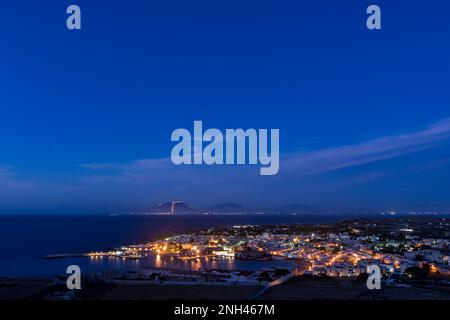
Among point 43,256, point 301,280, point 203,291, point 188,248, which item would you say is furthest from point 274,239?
point 203,291

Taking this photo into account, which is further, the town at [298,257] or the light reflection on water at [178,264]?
the light reflection on water at [178,264]

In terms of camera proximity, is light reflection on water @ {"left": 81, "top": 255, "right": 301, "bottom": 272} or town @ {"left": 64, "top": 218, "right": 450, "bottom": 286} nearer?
town @ {"left": 64, "top": 218, "right": 450, "bottom": 286}

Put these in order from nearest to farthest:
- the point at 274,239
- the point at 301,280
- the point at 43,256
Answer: the point at 301,280, the point at 43,256, the point at 274,239

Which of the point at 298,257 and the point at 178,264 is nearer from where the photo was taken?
the point at 178,264
